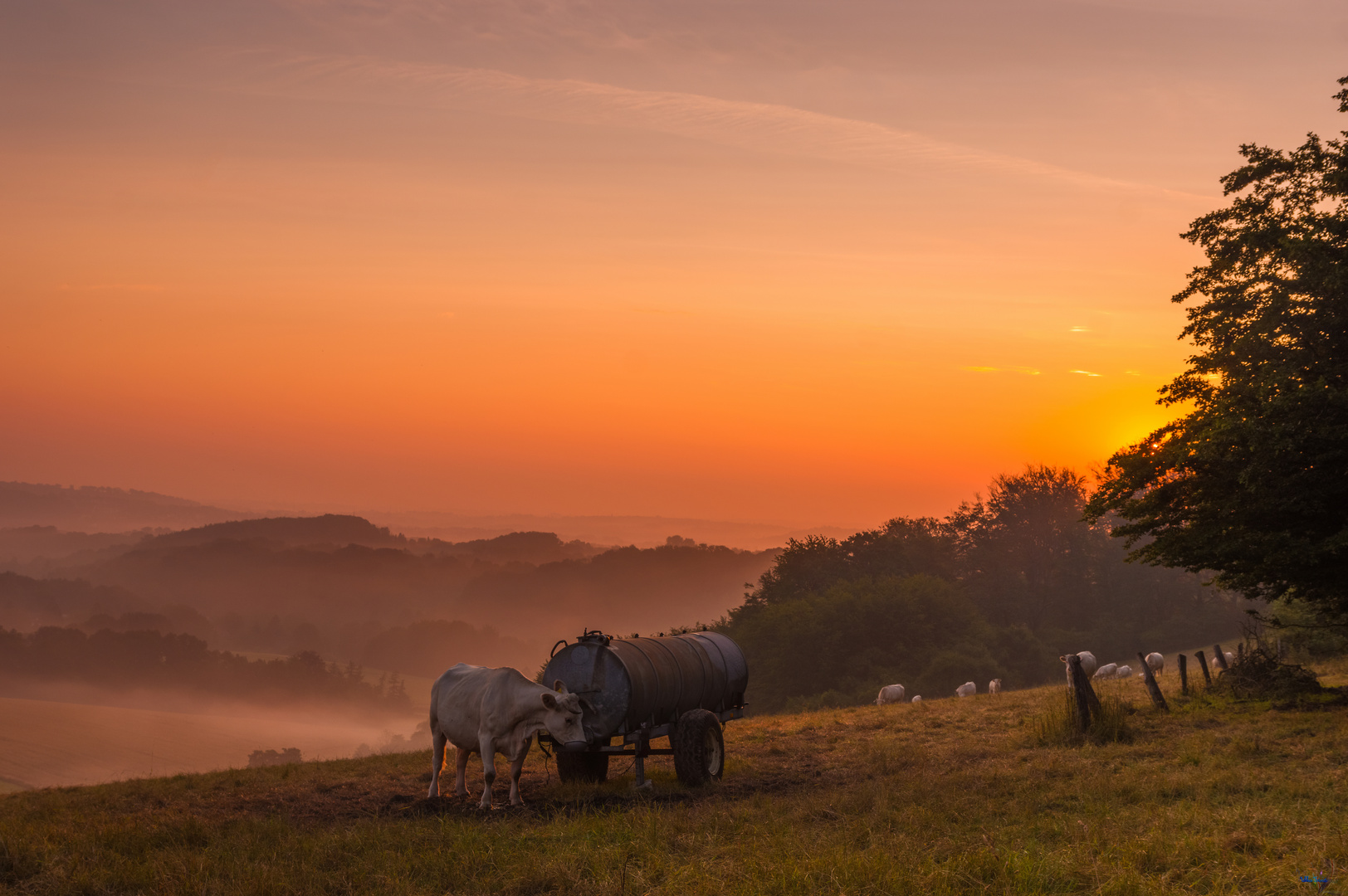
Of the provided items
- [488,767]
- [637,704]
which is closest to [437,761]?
[488,767]

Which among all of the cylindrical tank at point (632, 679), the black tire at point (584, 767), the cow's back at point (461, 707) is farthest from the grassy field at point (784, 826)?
the cylindrical tank at point (632, 679)

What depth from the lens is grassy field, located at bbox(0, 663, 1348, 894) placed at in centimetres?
906

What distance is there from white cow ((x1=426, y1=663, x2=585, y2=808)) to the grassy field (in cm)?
87

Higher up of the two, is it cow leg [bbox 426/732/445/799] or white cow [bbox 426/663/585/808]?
white cow [bbox 426/663/585/808]

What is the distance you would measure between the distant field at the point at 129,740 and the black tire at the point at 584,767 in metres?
102

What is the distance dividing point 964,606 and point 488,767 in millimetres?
67019

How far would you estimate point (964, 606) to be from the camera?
75.2m

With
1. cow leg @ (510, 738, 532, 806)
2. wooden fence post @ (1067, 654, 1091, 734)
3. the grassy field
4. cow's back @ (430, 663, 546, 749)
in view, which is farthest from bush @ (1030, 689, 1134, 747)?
cow's back @ (430, 663, 546, 749)

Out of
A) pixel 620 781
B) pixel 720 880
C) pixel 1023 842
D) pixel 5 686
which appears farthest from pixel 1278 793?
pixel 5 686

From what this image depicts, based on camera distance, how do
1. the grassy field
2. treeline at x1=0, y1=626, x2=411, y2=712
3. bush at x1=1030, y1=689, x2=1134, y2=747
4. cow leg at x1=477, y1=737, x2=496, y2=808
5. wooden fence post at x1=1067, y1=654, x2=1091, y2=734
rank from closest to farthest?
the grassy field
cow leg at x1=477, y1=737, x2=496, y2=808
bush at x1=1030, y1=689, x2=1134, y2=747
wooden fence post at x1=1067, y1=654, x2=1091, y2=734
treeline at x1=0, y1=626, x2=411, y2=712

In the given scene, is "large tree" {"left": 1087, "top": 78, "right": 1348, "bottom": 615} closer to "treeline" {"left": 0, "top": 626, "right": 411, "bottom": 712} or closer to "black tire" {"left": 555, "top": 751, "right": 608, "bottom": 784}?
"black tire" {"left": 555, "top": 751, "right": 608, "bottom": 784}

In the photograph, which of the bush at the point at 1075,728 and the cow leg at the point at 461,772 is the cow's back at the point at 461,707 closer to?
the cow leg at the point at 461,772

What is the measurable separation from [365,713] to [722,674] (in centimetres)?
20079

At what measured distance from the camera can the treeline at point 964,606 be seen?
69.9 metres
